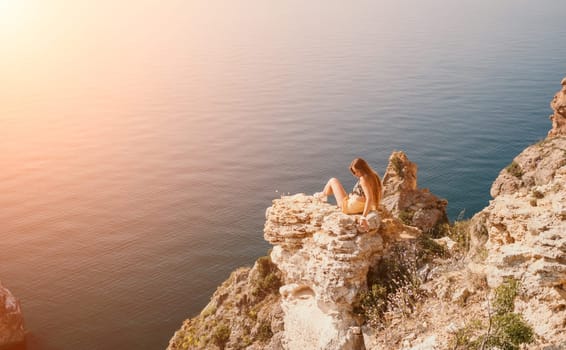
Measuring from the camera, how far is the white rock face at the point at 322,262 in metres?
16.2

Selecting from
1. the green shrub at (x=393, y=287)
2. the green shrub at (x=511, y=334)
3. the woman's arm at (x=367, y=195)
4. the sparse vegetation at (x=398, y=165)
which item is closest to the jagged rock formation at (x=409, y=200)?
the sparse vegetation at (x=398, y=165)

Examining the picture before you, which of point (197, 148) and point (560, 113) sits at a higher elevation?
point (560, 113)

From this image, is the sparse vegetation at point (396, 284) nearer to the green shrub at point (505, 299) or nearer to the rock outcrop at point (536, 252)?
the rock outcrop at point (536, 252)

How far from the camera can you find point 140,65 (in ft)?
592

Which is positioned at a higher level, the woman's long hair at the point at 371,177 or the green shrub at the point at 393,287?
the woman's long hair at the point at 371,177

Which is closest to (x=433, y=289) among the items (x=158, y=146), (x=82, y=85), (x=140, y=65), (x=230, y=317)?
(x=230, y=317)

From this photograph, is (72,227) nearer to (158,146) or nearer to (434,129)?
(158,146)

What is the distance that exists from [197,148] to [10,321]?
5977 cm

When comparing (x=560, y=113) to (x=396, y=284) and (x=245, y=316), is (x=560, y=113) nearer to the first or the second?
(x=396, y=284)

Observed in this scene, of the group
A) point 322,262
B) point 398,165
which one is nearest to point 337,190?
point 322,262

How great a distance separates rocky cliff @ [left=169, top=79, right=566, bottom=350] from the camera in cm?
1291

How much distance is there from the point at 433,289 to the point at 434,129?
89276 millimetres

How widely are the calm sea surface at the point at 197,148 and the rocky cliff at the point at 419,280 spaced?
116 ft

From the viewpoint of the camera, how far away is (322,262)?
16.7 meters
